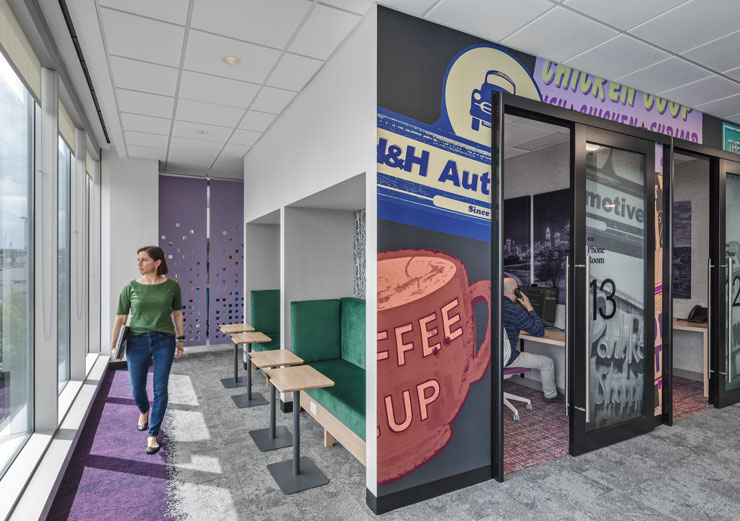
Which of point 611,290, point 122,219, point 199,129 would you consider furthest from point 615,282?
point 122,219

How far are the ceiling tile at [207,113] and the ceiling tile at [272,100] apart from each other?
0.27m

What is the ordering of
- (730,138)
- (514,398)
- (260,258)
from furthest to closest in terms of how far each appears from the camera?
(260,258), (730,138), (514,398)

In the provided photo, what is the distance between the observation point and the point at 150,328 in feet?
10.3

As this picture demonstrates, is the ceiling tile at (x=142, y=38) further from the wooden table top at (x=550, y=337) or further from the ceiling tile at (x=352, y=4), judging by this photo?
the wooden table top at (x=550, y=337)

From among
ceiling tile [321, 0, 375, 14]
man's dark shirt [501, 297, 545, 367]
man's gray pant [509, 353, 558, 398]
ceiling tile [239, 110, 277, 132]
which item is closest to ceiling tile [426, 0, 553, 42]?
ceiling tile [321, 0, 375, 14]

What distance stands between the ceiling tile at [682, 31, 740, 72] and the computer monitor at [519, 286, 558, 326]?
2470 mm

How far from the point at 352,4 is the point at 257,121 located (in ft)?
7.75

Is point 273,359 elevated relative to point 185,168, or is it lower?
lower

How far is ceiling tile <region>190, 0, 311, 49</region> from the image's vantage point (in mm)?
2492

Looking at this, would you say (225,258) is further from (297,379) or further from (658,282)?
(658,282)

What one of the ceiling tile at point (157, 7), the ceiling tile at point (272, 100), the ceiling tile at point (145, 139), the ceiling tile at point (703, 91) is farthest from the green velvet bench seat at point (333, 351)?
the ceiling tile at point (703, 91)

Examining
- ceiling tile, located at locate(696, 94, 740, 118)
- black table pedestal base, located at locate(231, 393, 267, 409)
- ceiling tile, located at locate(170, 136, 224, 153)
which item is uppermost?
ceiling tile, located at locate(170, 136, 224, 153)

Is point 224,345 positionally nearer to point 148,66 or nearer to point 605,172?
point 148,66

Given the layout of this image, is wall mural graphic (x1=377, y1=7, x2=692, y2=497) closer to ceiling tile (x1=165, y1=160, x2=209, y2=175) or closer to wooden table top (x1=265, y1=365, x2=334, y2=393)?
wooden table top (x1=265, y1=365, x2=334, y2=393)
